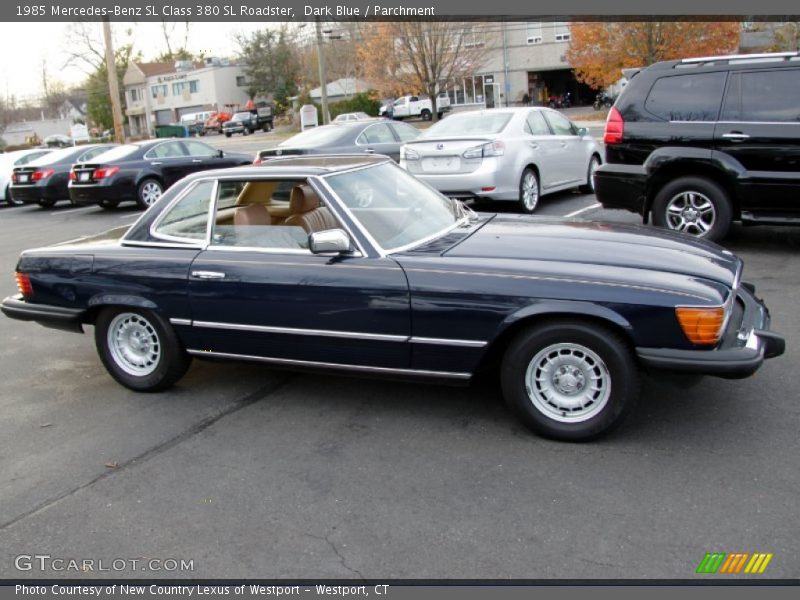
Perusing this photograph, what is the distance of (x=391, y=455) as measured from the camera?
13.3ft

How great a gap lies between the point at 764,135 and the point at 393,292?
200 inches

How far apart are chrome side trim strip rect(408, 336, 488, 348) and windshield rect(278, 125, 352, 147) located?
9.13m

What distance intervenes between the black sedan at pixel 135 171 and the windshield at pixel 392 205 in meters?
11.3

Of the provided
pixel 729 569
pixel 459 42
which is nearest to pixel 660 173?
pixel 729 569

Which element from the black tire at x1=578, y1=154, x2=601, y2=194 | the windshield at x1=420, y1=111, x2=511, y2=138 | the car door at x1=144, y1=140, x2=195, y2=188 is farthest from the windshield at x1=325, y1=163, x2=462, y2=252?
the car door at x1=144, y1=140, x2=195, y2=188

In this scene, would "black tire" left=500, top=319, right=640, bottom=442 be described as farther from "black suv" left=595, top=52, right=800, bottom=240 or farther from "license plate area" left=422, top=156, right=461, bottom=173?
"license plate area" left=422, top=156, right=461, bottom=173

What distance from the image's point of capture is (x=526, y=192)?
10.6 meters

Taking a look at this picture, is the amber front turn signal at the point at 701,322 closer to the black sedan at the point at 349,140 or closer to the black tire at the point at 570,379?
the black tire at the point at 570,379

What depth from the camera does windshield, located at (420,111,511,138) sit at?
10537 millimetres

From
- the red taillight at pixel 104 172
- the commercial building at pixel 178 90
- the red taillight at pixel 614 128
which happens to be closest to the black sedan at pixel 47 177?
the red taillight at pixel 104 172

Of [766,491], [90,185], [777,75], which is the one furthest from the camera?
[90,185]

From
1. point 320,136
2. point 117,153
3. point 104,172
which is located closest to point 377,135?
point 320,136

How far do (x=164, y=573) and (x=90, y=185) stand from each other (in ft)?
44.2

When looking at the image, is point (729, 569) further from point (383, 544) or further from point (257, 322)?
point (257, 322)
